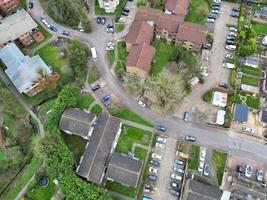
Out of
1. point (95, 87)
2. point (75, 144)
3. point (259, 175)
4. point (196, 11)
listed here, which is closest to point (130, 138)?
point (75, 144)

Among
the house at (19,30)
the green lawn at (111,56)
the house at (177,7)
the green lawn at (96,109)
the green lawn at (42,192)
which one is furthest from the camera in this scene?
the house at (177,7)

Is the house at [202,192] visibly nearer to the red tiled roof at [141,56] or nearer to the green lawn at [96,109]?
the green lawn at [96,109]

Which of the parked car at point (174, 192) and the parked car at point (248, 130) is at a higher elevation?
the parked car at point (248, 130)

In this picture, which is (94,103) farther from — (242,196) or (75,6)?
(242,196)

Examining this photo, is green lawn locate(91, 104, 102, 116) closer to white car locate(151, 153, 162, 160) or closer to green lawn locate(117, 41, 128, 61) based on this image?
green lawn locate(117, 41, 128, 61)

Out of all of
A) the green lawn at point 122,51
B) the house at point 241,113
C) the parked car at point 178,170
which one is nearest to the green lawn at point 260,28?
the house at point 241,113

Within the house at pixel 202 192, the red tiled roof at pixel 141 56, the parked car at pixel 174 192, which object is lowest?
the parked car at pixel 174 192
